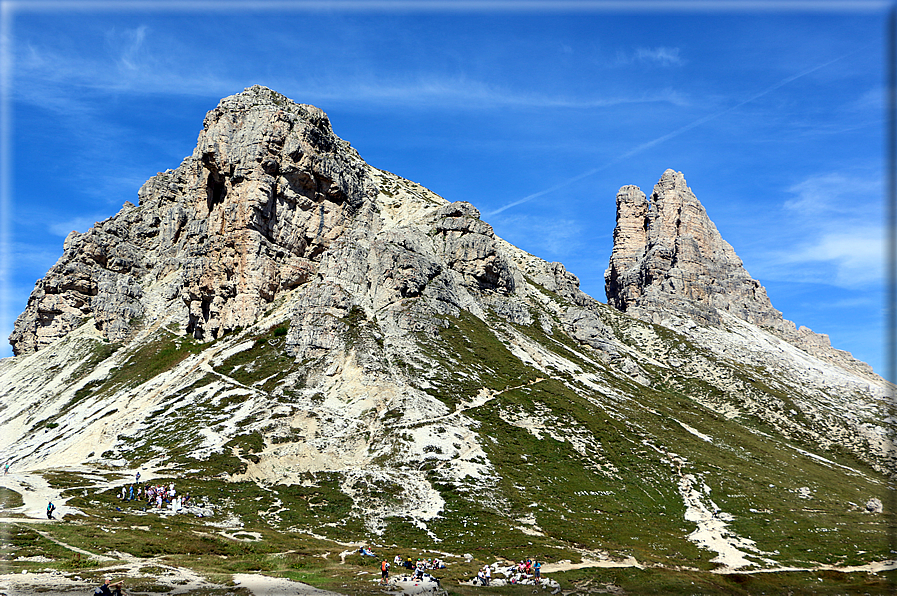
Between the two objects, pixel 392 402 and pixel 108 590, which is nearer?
pixel 108 590

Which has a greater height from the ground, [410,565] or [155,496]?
[155,496]

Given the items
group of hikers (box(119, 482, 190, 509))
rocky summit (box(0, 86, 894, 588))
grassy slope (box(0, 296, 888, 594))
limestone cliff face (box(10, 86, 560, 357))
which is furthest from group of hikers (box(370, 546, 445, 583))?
limestone cliff face (box(10, 86, 560, 357))

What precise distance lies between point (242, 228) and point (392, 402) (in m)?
76.7

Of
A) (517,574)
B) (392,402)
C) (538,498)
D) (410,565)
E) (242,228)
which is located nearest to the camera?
(517,574)

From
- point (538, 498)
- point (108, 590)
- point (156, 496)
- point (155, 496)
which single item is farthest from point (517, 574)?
point (155, 496)

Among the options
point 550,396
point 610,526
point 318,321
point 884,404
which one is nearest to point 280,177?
point 318,321

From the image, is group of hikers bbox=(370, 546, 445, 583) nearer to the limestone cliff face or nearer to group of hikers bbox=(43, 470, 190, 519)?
group of hikers bbox=(43, 470, 190, 519)

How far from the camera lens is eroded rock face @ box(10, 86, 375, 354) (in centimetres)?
15938

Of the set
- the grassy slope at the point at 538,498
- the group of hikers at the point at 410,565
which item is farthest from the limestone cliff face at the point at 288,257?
the group of hikers at the point at 410,565

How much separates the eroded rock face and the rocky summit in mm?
650

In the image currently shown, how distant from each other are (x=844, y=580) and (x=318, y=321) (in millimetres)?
103769

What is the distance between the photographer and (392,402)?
114 meters

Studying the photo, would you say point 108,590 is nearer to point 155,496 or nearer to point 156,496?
point 156,496

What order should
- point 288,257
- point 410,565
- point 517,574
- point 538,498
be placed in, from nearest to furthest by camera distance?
point 517,574, point 410,565, point 538,498, point 288,257
